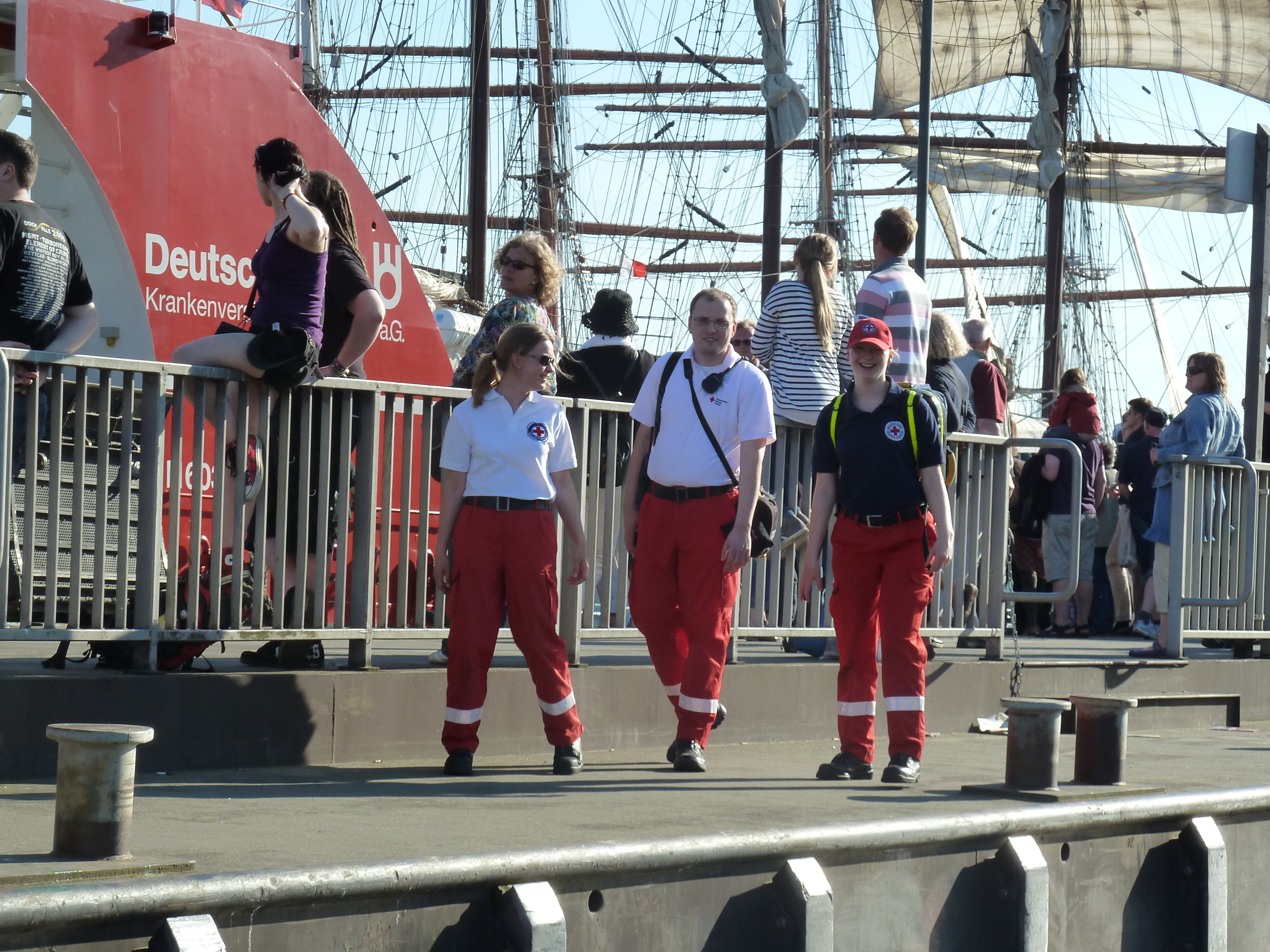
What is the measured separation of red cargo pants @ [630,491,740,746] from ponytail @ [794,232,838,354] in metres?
1.97

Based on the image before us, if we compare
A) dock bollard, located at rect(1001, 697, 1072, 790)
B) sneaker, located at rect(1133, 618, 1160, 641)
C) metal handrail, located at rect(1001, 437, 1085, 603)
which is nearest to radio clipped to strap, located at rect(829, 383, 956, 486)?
dock bollard, located at rect(1001, 697, 1072, 790)

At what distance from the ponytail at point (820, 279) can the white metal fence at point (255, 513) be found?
53 cm

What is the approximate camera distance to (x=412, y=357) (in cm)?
1144

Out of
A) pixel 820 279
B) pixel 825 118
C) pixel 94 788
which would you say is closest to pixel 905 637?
pixel 820 279

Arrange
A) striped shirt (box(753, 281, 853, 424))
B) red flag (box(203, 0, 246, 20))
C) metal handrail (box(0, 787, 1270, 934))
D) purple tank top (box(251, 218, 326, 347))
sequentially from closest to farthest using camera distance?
metal handrail (box(0, 787, 1270, 934)), purple tank top (box(251, 218, 326, 347)), striped shirt (box(753, 281, 853, 424)), red flag (box(203, 0, 246, 20))

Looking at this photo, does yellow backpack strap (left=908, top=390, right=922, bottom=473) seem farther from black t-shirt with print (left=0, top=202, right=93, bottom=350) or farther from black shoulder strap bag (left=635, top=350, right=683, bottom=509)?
black t-shirt with print (left=0, top=202, right=93, bottom=350)

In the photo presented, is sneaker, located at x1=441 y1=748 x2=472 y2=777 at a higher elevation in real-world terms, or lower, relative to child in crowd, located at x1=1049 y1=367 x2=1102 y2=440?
lower

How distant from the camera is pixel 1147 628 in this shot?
1348 centimetres

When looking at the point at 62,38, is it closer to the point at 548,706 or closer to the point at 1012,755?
the point at 548,706

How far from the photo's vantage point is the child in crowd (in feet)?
43.1

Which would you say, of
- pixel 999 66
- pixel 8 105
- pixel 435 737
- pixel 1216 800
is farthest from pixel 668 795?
pixel 999 66

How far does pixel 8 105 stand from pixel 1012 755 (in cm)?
769

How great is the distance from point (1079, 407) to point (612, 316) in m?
5.84

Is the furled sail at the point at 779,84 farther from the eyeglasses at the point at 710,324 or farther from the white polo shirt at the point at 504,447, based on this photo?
the white polo shirt at the point at 504,447
